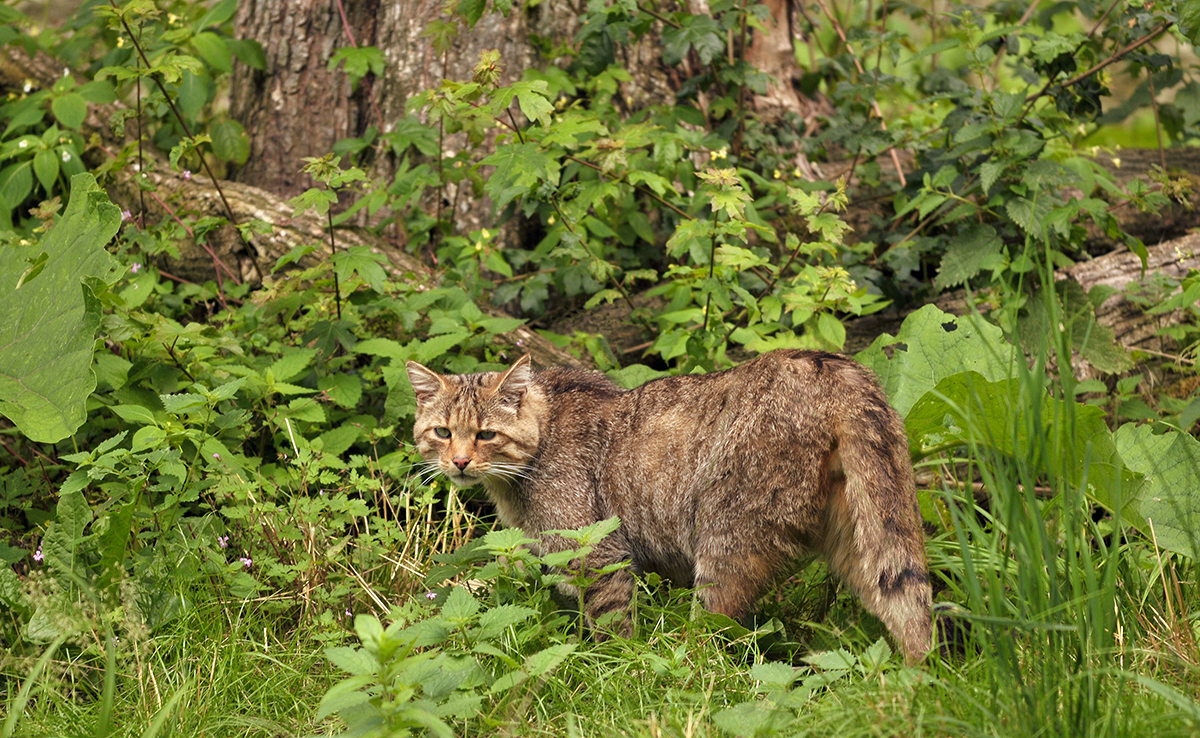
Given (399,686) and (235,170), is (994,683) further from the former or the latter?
(235,170)

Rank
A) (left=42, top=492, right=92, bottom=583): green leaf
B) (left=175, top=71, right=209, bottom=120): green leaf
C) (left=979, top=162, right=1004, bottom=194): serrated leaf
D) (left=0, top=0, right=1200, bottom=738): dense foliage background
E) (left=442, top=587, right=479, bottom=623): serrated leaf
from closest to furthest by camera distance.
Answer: (left=0, top=0, right=1200, bottom=738): dense foliage background, (left=442, top=587, right=479, bottom=623): serrated leaf, (left=42, top=492, right=92, bottom=583): green leaf, (left=979, top=162, right=1004, bottom=194): serrated leaf, (left=175, top=71, right=209, bottom=120): green leaf

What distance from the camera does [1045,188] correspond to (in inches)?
174

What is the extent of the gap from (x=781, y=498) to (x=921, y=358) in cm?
96

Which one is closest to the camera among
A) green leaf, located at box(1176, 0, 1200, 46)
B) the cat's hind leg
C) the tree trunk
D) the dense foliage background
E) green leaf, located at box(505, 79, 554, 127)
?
the dense foliage background

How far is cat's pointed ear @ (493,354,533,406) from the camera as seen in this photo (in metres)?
3.60

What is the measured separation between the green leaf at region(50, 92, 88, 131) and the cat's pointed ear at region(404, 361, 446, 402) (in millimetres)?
2563

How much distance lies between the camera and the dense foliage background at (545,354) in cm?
232

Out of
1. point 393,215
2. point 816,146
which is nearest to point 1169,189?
point 816,146

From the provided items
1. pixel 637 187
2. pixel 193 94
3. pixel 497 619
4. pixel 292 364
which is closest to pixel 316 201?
pixel 292 364

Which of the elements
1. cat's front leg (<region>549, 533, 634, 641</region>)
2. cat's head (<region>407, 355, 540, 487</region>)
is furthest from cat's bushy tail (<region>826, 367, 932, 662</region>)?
cat's head (<region>407, 355, 540, 487</region>)

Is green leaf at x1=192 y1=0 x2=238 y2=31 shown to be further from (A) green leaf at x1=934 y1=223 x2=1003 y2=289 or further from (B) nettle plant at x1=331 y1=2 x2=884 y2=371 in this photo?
(A) green leaf at x1=934 y1=223 x2=1003 y2=289

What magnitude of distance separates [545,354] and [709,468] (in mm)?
1670

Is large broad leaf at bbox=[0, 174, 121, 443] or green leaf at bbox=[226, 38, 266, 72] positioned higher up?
green leaf at bbox=[226, 38, 266, 72]

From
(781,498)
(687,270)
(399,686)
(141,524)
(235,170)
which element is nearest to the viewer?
(399,686)
